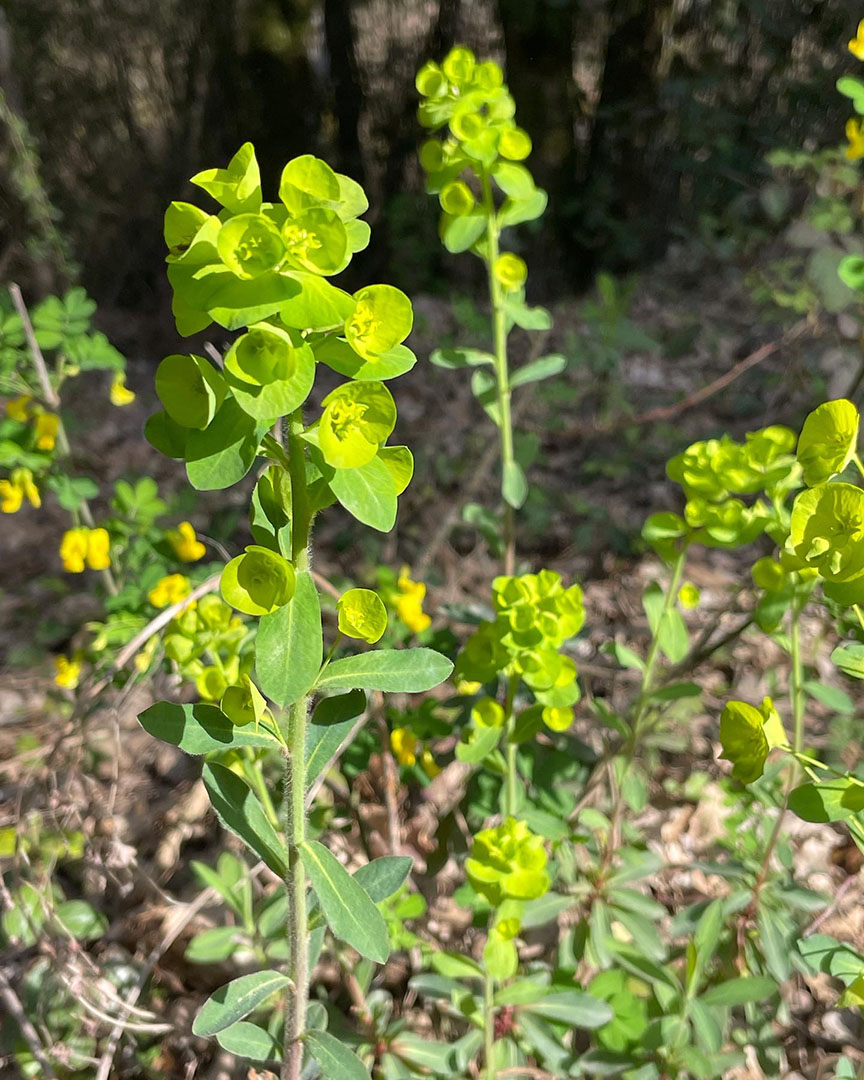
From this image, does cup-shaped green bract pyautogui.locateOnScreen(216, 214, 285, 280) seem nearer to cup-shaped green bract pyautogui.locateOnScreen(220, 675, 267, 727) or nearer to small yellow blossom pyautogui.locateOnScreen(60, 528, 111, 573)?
cup-shaped green bract pyautogui.locateOnScreen(220, 675, 267, 727)

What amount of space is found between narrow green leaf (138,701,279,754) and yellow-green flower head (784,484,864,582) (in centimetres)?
60

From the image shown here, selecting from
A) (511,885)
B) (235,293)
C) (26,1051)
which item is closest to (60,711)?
(26,1051)

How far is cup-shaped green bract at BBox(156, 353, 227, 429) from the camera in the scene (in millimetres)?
683

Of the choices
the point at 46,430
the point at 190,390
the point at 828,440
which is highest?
the point at 190,390

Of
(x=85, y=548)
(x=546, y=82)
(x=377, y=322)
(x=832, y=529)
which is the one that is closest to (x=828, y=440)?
(x=832, y=529)

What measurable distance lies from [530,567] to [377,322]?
119 cm

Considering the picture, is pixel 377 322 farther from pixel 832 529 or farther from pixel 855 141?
pixel 855 141

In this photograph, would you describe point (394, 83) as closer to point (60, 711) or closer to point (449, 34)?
point (449, 34)

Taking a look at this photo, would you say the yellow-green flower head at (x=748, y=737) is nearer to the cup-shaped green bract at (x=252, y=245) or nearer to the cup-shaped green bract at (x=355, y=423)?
the cup-shaped green bract at (x=355, y=423)

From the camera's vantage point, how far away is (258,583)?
0.71 meters

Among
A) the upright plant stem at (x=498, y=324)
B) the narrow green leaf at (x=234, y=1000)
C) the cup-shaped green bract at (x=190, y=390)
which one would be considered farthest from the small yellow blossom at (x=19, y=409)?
the narrow green leaf at (x=234, y=1000)

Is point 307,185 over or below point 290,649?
over

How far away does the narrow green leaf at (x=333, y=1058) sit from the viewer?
0.85 m

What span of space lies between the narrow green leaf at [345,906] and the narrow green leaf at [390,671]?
182 millimetres
